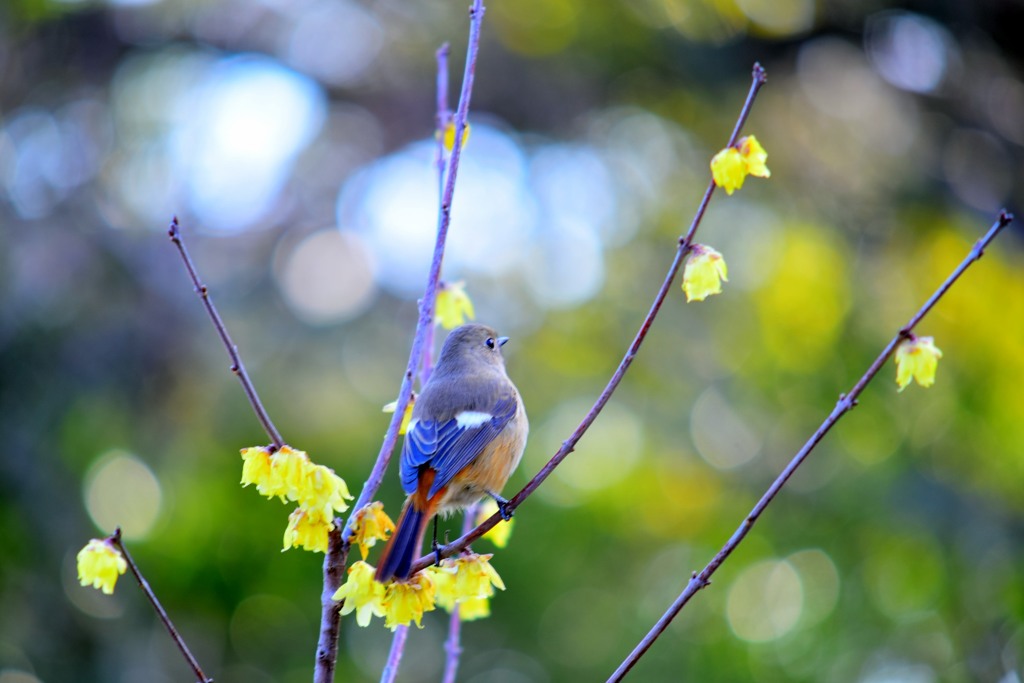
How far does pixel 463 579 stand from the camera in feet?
7.64

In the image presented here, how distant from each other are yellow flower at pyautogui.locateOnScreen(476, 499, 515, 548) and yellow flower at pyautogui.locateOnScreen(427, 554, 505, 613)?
1.50ft

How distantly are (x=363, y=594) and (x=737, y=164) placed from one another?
121cm

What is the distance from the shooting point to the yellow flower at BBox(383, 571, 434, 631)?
216 centimetres

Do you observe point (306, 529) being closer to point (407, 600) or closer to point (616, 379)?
point (407, 600)

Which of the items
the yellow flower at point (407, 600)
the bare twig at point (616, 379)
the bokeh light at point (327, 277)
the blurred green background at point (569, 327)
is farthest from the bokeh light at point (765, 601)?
the yellow flower at point (407, 600)

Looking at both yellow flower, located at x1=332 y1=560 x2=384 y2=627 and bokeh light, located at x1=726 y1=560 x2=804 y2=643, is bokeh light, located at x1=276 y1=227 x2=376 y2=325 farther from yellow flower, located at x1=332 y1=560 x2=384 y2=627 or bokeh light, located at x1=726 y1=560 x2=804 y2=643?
yellow flower, located at x1=332 y1=560 x2=384 y2=627

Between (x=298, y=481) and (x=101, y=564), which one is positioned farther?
(x=101, y=564)

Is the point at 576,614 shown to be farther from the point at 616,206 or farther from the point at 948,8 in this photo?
the point at 948,8

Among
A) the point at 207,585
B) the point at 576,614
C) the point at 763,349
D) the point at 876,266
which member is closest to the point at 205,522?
the point at 207,585

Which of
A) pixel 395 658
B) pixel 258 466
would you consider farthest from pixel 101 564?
pixel 395 658

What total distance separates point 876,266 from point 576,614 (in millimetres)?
3956

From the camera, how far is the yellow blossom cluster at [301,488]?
2123mm

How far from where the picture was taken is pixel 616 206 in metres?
10.2

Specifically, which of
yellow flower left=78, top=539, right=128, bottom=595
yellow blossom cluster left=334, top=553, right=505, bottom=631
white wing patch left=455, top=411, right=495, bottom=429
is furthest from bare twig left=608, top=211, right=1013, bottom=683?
white wing patch left=455, top=411, right=495, bottom=429
